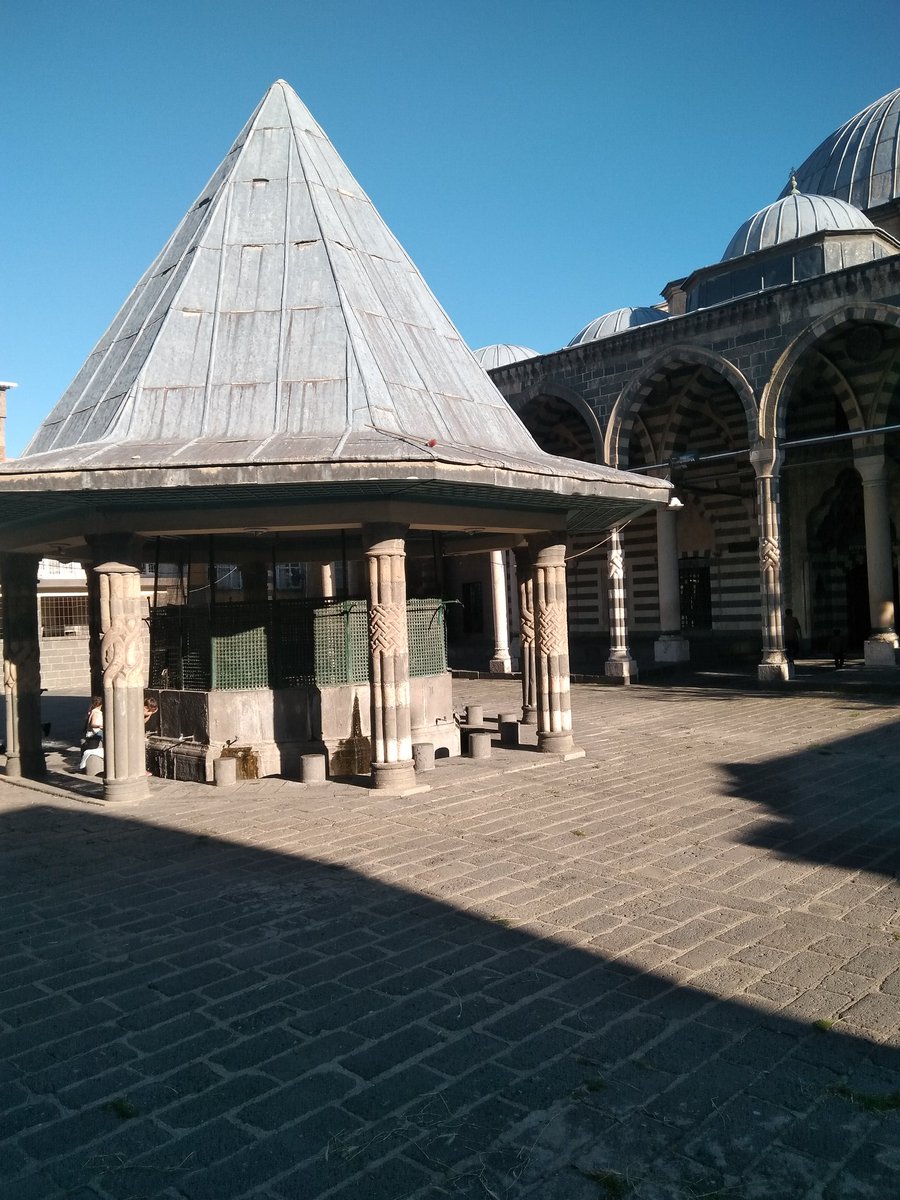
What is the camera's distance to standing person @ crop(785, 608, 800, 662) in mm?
23656

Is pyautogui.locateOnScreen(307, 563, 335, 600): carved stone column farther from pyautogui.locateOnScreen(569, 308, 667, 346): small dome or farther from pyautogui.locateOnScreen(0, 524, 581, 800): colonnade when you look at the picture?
pyautogui.locateOnScreen(569, 308, 667, 346): small dome

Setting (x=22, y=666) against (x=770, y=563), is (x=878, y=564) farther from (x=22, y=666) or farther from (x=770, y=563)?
(x=22, y=666)

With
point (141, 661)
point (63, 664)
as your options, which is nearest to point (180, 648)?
point (141, 661)

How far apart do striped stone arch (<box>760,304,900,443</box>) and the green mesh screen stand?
41.5 feet

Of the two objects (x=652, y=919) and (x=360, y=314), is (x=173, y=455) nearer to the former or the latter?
(x=360, y=314)

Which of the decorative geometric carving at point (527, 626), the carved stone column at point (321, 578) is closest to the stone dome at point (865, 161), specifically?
the carved stone column at point (321, 578)

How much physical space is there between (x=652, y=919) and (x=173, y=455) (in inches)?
235

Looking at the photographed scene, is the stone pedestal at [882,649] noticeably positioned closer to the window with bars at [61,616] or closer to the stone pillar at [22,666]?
the stone pillar at [22,666]

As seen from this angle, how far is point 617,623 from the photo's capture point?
75.3ft

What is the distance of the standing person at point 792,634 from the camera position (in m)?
23.7

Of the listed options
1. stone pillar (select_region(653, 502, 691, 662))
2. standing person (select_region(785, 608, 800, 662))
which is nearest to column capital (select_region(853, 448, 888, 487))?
standing person (select_region(785, 608, 800, 662))

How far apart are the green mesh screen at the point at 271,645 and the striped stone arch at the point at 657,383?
12.7 m

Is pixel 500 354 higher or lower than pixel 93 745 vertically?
higher

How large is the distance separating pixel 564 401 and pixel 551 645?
15.0m
